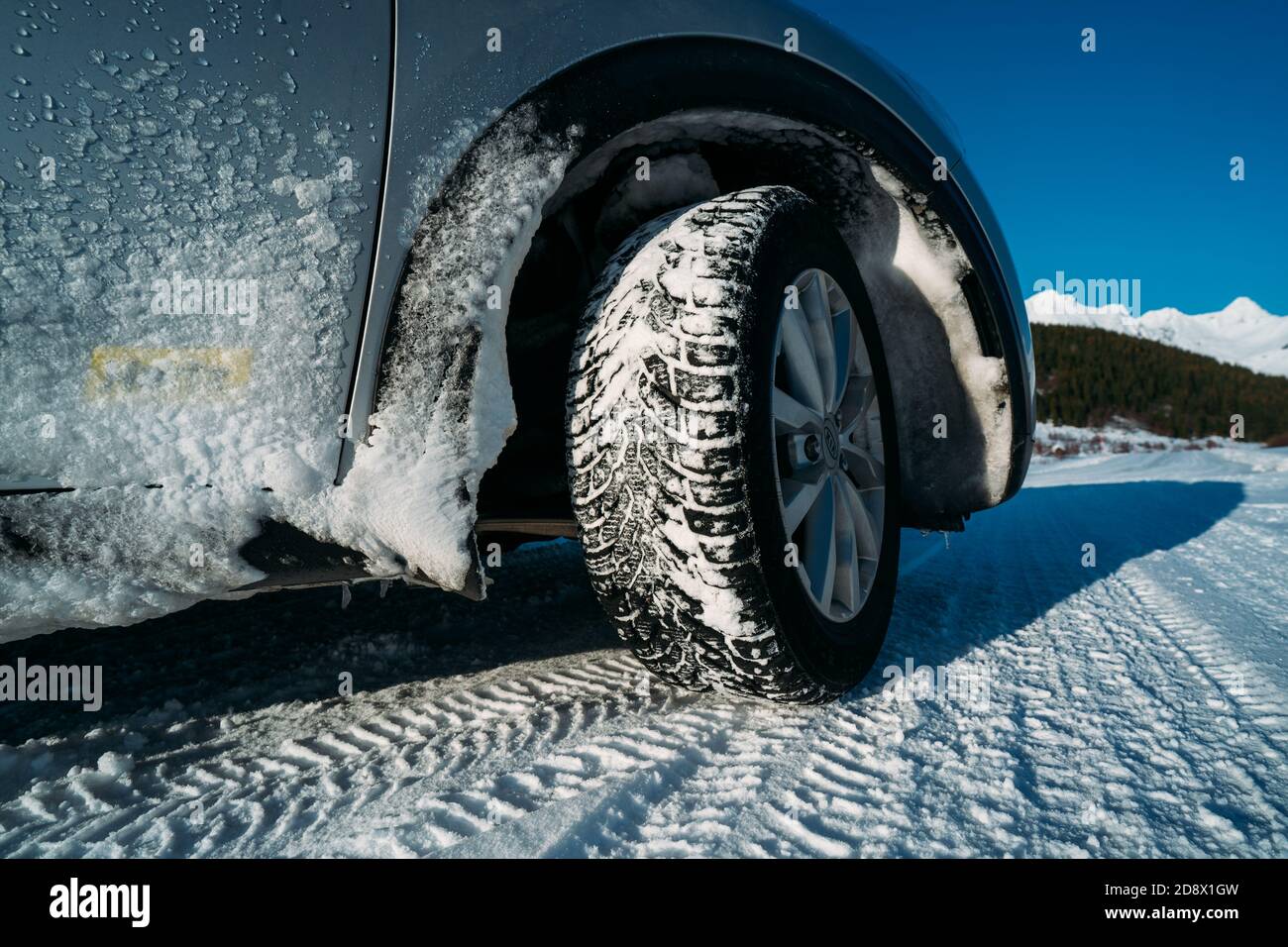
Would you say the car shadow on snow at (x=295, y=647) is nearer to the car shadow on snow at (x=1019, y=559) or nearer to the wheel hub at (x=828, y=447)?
the wheel hub at (x=828, y=447)

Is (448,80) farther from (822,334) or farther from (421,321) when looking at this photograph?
(822,334)

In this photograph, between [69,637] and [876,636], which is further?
[69,637]

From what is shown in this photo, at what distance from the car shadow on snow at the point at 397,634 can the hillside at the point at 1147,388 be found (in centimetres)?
3221

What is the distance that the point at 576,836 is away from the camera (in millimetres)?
1056

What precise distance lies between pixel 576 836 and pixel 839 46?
178 cm

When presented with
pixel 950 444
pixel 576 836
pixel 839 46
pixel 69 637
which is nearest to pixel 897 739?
pixel 576 836

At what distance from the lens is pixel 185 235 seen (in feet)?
3.51

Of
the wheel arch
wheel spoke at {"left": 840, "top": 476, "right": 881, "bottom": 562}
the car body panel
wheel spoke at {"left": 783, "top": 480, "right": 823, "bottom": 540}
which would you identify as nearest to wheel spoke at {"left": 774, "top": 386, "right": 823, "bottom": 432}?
wheel spoke at {"left": 783, "top": 480, "right": 823, "bottom": 540}

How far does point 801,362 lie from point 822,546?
384mm

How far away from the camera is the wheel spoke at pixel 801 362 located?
1556mm

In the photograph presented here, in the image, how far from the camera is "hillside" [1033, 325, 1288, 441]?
37.0 meters

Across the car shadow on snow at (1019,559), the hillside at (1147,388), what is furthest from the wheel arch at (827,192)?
the hillside at (1147,388)
